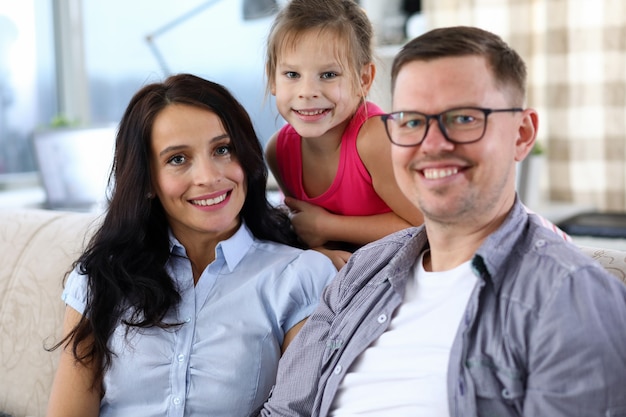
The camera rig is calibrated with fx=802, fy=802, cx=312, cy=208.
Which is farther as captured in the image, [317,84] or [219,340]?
[317,84]

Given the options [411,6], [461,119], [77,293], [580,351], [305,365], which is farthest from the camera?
[411,6]

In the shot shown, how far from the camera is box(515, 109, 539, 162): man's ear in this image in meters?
1.17

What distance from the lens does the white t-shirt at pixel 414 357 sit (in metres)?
1.15

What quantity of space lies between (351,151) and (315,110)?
120 millimetres

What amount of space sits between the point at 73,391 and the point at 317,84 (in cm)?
80

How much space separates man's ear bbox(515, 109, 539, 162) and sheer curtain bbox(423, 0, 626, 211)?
229 centimetres

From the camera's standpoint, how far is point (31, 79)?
13.2 feet

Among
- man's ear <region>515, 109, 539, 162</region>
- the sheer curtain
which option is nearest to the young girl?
man's ear <region>515, 109, 539, 162</region>

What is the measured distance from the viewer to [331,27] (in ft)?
5.72

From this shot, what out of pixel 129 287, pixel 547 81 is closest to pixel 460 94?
pixel 129 287

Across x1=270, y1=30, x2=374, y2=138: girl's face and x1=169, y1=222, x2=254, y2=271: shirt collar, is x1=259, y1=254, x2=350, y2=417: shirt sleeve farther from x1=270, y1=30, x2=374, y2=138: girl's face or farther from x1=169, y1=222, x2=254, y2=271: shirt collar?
x1=270, y1=30, x2=374, y2=138: girl's face

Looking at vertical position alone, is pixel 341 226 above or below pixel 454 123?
below

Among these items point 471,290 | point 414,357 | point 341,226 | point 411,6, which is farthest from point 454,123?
point 411,6

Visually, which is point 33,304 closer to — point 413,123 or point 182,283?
point 182,283
